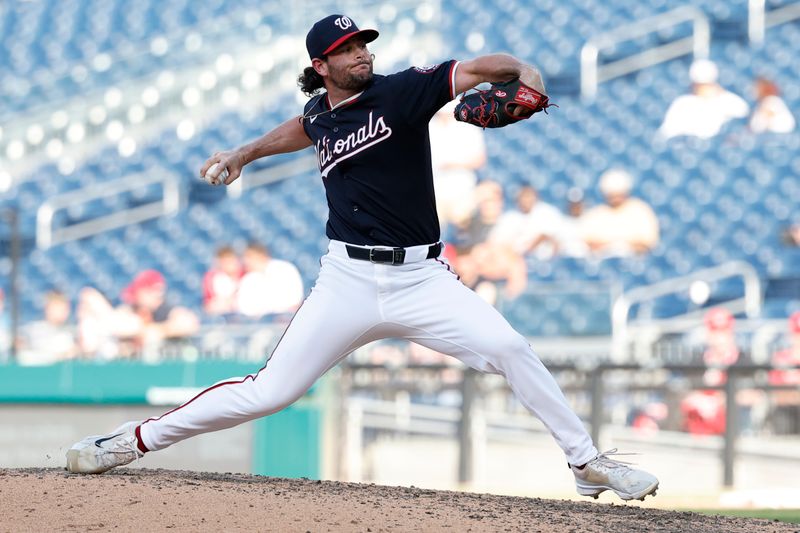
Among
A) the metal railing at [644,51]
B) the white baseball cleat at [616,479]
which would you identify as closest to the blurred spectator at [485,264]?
the metal railing at [644,51]

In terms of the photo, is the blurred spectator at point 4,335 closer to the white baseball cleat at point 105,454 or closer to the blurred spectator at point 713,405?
the white baseball cleat at point 105,454

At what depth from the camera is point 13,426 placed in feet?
23.6

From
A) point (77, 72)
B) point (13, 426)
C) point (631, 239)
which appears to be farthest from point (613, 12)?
point (13, 426)

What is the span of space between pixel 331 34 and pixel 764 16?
1297 cm

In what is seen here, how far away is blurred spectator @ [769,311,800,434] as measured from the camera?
8.16 metres

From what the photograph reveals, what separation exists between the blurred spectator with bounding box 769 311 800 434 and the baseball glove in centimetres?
453

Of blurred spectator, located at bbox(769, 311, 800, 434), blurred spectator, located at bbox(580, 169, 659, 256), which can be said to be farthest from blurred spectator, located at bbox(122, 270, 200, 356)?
blurred spectator, located at bbox(769, 311, 800, 434)

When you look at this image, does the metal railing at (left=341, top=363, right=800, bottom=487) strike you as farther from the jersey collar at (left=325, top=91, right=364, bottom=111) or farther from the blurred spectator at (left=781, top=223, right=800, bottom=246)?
the blurred spectator at (left=781, top=223, right=800, bottom=246)

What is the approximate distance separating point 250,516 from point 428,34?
42.1 feet

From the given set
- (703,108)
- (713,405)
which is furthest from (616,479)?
(703,108)

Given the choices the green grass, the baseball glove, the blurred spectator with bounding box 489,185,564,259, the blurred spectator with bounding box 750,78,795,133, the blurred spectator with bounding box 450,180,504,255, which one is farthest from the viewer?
the blurred spectator with bounding box 750,78,795,133

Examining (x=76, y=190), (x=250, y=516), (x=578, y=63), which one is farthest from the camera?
(x=578, y=63)

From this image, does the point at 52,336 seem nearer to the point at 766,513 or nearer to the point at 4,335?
the point at 4,335

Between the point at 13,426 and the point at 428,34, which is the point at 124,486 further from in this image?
the point at 428,34
